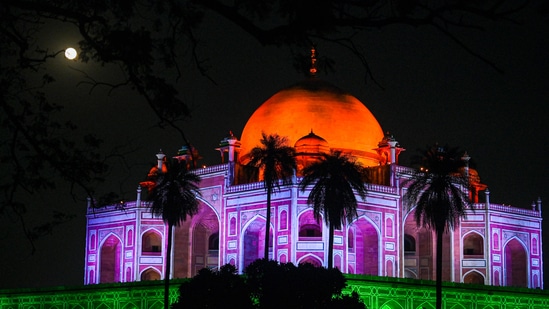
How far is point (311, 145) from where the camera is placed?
59.7 m

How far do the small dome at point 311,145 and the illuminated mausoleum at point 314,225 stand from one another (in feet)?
0.21

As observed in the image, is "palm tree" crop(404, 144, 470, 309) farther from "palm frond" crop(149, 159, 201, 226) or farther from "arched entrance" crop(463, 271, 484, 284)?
"arched entrance" crop(463, 271, 484, 284)

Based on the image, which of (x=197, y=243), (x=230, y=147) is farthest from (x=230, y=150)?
(x=197, y=243)

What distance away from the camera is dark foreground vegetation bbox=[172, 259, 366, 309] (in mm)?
31641

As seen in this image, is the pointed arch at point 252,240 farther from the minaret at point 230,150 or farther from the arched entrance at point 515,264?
the arched entrance at point 515,264

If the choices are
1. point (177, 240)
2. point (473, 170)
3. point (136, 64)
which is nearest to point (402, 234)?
point (473, 170)

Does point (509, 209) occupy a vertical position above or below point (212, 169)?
below

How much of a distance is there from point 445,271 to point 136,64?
51556 mm

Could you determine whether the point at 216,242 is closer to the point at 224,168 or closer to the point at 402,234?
the point at 224,168

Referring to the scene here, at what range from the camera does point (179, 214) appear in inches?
1956

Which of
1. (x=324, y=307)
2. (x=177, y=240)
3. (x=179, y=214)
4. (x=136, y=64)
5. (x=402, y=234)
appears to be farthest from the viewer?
(x=177, y=240)

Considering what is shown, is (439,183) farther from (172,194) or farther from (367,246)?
(367,246)

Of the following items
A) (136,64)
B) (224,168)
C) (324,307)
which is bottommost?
(324,307)

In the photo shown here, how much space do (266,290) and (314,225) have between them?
2603 cm
